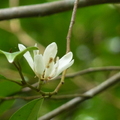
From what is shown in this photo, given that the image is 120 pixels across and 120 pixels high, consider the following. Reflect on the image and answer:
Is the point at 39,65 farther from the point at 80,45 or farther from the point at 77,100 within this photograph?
the point at 80,45

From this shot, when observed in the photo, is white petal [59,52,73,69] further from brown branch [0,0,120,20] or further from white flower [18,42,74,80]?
brown branch [0,0,120,20]

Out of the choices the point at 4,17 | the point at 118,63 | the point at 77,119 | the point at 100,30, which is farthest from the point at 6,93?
the point at 100,30

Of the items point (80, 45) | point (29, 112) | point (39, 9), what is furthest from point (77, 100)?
point (80, 45)

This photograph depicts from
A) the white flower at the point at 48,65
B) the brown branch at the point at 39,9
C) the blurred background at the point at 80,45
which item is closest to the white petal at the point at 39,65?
the white flower at the point at 48,65

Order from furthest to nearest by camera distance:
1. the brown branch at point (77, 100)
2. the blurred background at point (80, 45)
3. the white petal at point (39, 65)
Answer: the blurred background at point (80, 45), the brown branch at point (77, 100), the white petal at point (39, 65)

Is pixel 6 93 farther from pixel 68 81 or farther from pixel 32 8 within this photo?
pixel 68 81

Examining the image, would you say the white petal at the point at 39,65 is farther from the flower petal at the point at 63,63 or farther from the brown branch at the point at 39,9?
the brown branch at the point at 39,9
